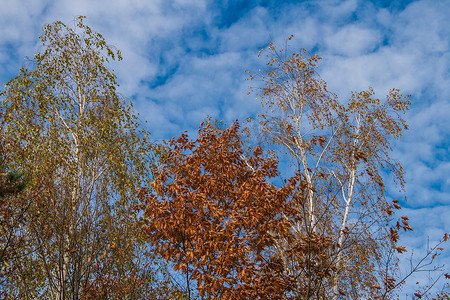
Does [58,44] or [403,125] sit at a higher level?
[58,44]

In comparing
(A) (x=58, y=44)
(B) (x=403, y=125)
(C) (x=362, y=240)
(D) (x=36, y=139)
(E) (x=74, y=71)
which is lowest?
(C) (x=362, y=240)

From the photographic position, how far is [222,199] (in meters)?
8.83

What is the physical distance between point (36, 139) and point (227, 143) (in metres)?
5.79

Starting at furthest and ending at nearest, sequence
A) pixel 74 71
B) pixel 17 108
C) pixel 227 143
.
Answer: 1. pixel 74 71
2. pixel 17 108
3. pixel 227 143

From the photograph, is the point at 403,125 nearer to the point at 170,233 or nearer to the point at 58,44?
the point at 170,233

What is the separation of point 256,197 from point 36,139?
7070 millimetres

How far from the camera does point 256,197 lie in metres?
7.97

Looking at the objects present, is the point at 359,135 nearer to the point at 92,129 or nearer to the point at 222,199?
the point at 222,199

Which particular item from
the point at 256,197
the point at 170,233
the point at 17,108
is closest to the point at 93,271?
the point at 170,233

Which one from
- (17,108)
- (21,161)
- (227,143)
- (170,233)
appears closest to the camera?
(170,233)

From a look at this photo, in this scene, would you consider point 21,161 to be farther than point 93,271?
Yes

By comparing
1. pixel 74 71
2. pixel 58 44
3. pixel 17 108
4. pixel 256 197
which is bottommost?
pixel 256 197

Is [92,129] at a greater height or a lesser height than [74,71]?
lesser

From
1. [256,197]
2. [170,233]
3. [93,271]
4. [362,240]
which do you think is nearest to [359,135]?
[362,240]
